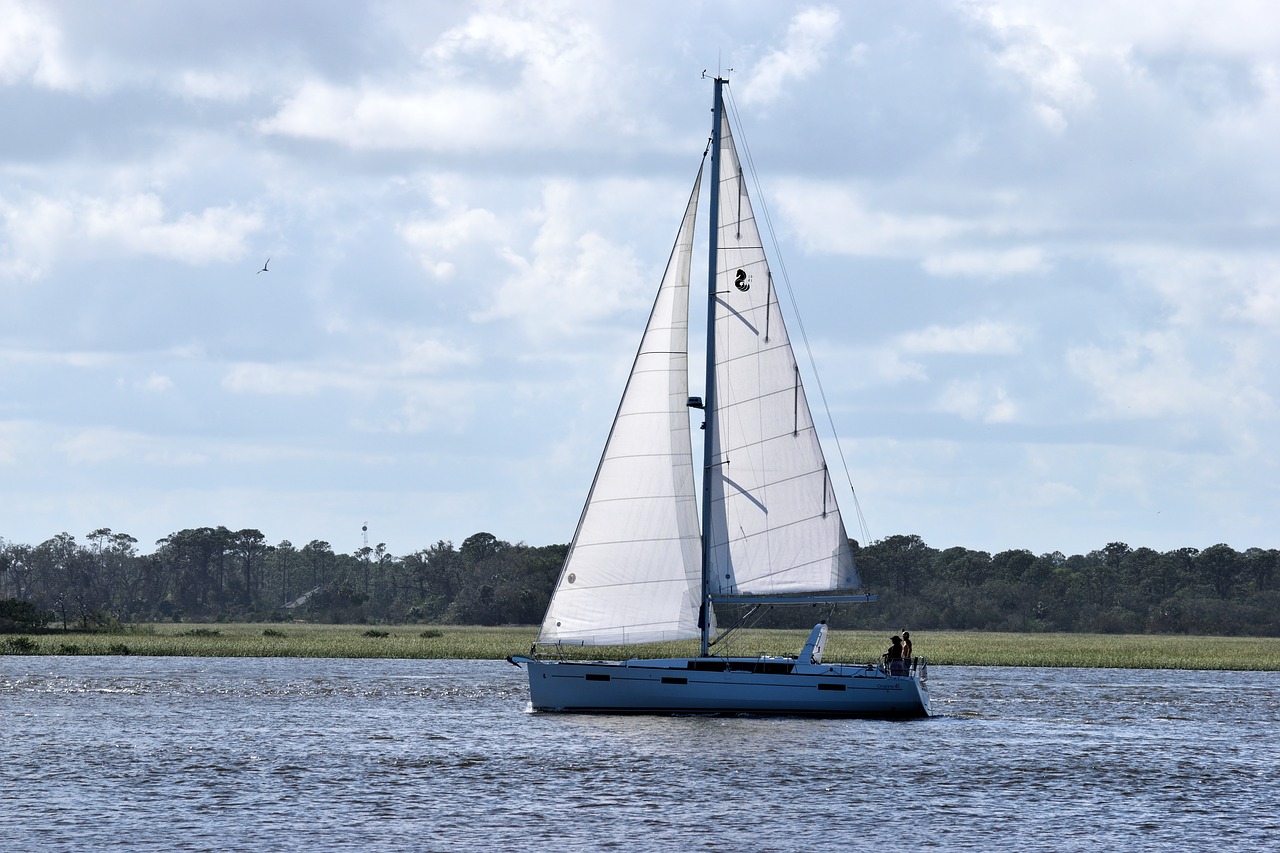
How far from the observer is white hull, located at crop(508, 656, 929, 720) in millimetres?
52469

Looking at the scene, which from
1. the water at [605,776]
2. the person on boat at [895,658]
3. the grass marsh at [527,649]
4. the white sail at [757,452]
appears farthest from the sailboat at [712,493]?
the grass marsh at [527,649]

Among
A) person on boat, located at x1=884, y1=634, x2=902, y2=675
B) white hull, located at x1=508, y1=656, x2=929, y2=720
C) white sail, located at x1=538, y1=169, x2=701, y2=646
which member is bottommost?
white hull, located at x1=508, y1=656, x2=929, y2=720

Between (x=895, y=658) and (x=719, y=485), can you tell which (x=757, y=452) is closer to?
(x=719, y=485)

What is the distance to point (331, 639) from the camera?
12262cm

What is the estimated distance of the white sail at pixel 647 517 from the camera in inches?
2023

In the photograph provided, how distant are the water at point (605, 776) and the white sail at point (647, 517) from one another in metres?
3.47

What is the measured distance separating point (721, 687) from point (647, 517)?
226 inches

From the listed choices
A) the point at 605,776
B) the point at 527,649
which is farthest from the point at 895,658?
the point at 527,649

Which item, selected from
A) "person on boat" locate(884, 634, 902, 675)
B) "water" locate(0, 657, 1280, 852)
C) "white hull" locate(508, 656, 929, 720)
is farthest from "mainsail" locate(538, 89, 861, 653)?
"person on boat" locate(884, 634, 902, 675)

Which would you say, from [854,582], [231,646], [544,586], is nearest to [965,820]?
[854,582]

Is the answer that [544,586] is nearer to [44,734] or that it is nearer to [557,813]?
[44,734]

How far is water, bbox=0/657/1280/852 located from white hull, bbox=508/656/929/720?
84cm

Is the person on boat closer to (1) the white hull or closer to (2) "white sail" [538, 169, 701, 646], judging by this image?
(1) the white hull

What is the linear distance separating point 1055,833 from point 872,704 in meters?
17.9
